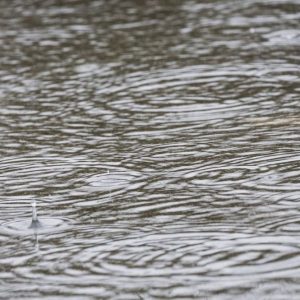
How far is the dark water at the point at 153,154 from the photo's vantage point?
3918mm

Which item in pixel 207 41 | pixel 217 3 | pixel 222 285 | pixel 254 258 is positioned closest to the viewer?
pixel 222 285

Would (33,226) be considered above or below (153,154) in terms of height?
above

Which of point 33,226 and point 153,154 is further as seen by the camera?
point 153,154

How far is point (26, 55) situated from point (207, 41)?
1.56 metres

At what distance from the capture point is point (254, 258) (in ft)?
13.0

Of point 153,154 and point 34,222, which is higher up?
point 34,222

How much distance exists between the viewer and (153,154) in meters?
5.68

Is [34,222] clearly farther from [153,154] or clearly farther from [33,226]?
[153,154]

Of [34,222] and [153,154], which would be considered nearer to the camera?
[34,222]

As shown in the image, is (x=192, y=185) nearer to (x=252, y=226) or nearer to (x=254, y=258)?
(x=252, y=226)

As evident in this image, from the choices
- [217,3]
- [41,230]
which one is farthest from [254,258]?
[217,3]

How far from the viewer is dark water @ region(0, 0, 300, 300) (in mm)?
3918

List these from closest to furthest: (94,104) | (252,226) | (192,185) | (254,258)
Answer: (254,258)
(252,226)
(192,185)
(94,104)

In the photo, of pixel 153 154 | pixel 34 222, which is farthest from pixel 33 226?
pixel 153 154
